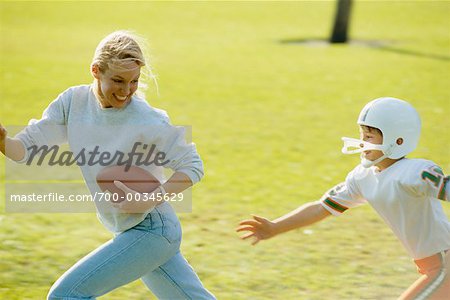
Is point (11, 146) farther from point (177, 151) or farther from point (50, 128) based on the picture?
point (177, 151)

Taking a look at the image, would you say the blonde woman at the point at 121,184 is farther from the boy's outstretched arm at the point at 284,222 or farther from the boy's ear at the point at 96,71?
the boy's outstretched arm at the point at 284,222

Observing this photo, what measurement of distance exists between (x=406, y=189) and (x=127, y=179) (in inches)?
57.9

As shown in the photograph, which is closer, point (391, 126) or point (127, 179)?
point (127, 179)

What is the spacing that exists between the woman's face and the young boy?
48.2 inches

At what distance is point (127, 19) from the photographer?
Result: 105ft

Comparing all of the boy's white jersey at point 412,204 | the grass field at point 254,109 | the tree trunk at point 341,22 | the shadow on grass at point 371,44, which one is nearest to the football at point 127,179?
the boy's white jersey at point 412,204

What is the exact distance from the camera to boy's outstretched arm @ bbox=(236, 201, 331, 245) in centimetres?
512

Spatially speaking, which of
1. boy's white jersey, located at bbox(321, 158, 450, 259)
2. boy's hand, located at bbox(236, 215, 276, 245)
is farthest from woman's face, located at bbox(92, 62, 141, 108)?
boy's white jersey, located at bbox(321, 158, 450, 259)

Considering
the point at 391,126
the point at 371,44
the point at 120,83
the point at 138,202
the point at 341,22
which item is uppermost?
the point at 120,83

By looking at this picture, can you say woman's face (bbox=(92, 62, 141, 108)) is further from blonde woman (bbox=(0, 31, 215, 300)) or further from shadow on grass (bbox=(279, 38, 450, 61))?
shadow on grass (bbox=(279, 38, 450, 61))

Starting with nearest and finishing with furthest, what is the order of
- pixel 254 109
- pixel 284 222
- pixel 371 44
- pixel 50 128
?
pixel 50 128
pixel 284 222
pixel 254 109
pixel 371 44

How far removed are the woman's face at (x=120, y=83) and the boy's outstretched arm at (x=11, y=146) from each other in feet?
1.89

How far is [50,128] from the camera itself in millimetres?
4809

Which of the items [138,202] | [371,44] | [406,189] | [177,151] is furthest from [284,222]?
[371,44]
